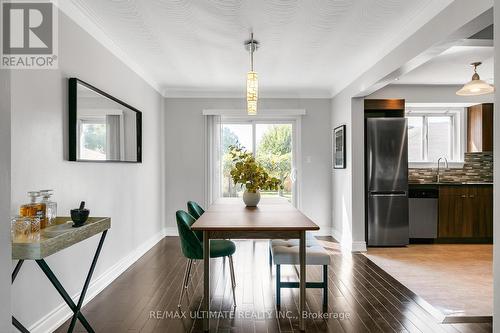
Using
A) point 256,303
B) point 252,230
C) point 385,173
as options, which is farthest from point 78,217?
point 385,173

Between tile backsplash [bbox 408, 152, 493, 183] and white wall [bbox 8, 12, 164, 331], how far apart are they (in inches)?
187

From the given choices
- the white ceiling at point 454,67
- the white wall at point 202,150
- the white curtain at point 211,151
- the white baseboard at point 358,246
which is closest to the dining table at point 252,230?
the white baseboard at point 358,246

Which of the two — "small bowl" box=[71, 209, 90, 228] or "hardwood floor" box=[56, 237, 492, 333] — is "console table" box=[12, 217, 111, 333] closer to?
"small bowl" box=[71, 209, 90, 228]

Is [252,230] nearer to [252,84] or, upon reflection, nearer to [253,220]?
[253,220]

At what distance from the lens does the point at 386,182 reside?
5176 mm

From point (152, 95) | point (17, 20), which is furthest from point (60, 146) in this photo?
point (152, 95)

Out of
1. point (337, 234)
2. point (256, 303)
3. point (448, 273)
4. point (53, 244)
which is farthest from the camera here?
point (337, 234)

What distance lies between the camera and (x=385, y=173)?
16.9ft

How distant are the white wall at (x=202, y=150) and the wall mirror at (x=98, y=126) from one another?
1.74 meters

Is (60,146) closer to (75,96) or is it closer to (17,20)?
(75,96)

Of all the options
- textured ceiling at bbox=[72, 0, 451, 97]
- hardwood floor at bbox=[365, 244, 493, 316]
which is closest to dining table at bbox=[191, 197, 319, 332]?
hardwood floor at bbox=[365, 244, 493, 316]

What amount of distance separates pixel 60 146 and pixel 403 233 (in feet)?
15.4

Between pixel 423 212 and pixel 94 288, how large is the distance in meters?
4.72

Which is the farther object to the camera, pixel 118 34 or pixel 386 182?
pixel 386 182
